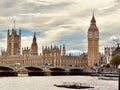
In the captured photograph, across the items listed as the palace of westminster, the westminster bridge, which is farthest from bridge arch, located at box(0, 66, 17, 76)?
the palace of westminster

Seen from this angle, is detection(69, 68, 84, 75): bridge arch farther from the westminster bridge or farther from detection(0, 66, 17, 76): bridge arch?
detection(0, 66, 17, 76): bridge arch

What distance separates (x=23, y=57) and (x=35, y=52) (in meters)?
11.3

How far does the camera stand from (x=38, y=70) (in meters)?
125

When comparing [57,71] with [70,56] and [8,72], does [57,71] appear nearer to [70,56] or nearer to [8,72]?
[8,72]

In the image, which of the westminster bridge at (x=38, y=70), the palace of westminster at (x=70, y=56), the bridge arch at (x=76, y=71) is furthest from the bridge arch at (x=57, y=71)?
the palace of westminster at (x=70, y=56)

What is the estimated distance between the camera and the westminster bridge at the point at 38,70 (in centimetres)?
11325

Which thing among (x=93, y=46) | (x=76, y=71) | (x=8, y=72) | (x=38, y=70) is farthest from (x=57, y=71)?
(x=93, y=46)

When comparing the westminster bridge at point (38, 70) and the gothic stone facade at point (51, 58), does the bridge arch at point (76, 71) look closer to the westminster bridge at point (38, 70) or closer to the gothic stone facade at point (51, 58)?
the westminster bridge at point (38, 70)

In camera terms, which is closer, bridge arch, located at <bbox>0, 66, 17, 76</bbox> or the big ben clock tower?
bridge arch, located at <bbox>0, 66, 17, 76</bbox>

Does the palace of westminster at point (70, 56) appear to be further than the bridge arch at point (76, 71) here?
Yes

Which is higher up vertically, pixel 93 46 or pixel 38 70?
pixel 93 46

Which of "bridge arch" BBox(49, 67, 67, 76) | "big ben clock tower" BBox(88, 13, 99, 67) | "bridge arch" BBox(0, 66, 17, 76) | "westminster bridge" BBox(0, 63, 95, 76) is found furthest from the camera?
"big ben clock tower" BBox(88, 13, 99, 67)

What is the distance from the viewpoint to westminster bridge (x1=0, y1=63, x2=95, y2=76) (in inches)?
4459

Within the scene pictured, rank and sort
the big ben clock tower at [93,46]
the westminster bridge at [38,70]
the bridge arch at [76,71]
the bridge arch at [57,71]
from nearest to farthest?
the westminster bridge at [38,70], the bridge arch at [57,71], the bridge arch at [76,71], the big ben clock tower at [93,46]
